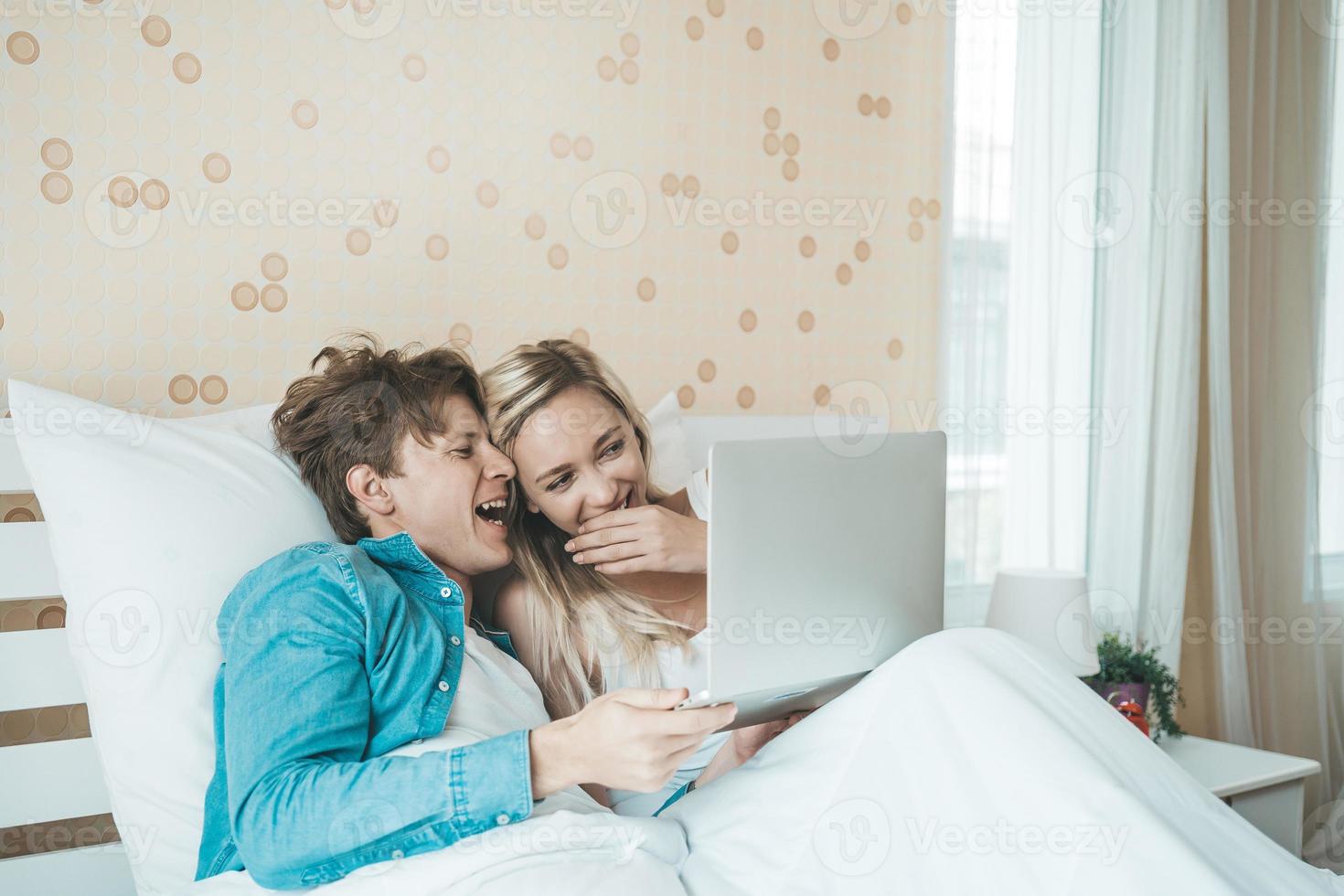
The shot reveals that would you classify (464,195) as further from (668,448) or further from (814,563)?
(814,563)

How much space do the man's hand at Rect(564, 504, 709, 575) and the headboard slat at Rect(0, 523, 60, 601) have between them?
720mm

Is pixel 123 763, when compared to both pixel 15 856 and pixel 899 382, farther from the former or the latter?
pixel 899 382

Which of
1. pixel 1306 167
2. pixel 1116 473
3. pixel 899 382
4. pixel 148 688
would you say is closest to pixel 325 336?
pixel 148 688

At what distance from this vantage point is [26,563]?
1462 millimetres

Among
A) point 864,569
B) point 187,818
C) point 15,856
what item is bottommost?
point 15,856

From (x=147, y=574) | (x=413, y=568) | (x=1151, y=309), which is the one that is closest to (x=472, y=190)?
(x=413, y=568)

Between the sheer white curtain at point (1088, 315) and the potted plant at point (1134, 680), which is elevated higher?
the sheer white curtain at point (1088, 315)

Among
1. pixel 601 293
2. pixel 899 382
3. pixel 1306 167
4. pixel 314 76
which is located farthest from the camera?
pixel 1306 167

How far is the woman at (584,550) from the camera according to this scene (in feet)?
5.16

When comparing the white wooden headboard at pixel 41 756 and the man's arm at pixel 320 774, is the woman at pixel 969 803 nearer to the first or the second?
the man's arm at pixel 320 774

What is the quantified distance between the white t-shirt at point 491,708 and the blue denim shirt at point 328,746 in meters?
0.03

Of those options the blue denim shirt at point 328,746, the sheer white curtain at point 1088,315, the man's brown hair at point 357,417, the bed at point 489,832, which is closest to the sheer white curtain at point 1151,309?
the sheer white curtain at point 1088,315

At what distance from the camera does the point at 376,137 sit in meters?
1.80

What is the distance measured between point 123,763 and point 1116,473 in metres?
2.16
